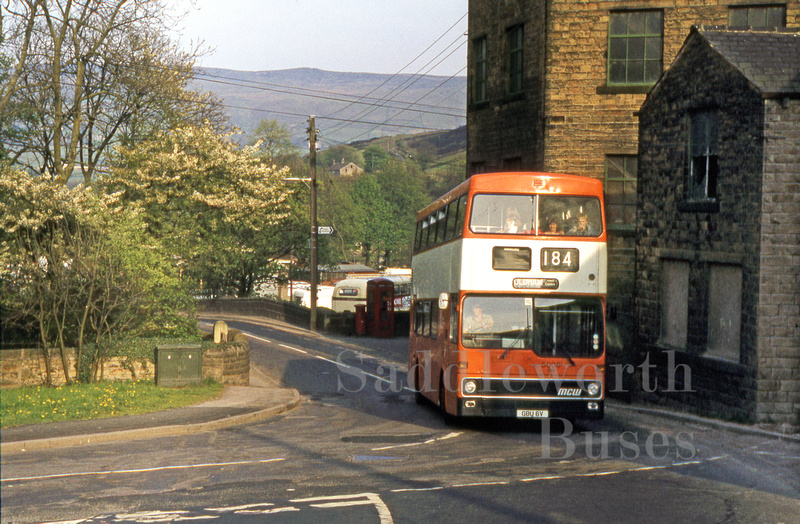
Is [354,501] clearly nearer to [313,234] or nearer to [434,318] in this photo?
[434,318]

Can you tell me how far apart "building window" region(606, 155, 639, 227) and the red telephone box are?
55.1 feet

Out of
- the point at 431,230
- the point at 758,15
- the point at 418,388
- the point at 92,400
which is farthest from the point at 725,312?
the point at 92,400

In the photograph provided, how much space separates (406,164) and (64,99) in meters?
138

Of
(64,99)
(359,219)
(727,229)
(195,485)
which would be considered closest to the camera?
(195,485)

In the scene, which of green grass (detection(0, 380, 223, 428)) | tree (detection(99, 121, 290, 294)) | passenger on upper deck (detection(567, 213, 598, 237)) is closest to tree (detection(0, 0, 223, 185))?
tree (detection(99, 121, 290, 294))

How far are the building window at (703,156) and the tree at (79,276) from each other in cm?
1238

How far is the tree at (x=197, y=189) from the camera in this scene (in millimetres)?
30984

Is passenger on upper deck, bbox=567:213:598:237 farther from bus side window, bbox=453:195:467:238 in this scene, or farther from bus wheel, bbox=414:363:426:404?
bus wheel, bbox=414:363:426:404

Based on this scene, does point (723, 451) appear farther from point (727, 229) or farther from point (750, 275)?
point (727, 229)

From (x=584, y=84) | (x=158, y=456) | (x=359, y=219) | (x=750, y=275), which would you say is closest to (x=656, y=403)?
(x=750, y=275)

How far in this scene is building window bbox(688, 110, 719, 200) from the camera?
52.0 ft

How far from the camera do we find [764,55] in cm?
1486

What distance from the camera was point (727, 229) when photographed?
15070mm

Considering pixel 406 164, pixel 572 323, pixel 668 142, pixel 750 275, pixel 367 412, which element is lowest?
pixel 367 412
